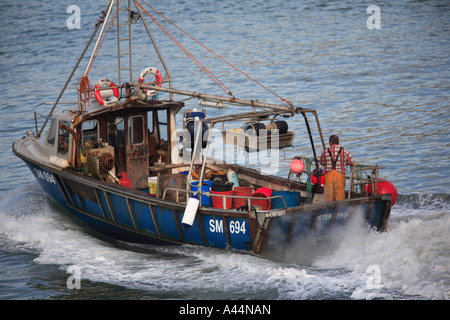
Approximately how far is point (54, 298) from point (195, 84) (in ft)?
59.6

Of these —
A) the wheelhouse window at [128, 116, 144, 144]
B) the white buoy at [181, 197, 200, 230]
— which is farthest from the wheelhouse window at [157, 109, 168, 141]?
the white buoy at [181, 197, 200, 230]

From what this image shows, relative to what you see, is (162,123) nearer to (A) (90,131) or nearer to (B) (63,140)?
(A) (90,131)

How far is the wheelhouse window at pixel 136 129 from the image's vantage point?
1459 centimetres

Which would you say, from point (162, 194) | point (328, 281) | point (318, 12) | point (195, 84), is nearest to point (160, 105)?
point (162, 194)

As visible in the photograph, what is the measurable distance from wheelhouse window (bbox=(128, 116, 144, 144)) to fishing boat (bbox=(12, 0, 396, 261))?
0.02 m

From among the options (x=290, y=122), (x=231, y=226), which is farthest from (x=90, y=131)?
(x=290, y=122)

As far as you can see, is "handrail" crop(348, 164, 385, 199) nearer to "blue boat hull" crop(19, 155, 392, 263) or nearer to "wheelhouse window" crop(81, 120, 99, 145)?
"blue boat hull" crop(19, 155, 392, 263)

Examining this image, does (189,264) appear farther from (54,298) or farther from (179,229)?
(54,298)

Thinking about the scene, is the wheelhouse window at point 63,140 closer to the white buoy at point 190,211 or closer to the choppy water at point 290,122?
the choppy water at point 290,122

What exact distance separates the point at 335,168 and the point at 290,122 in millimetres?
11532

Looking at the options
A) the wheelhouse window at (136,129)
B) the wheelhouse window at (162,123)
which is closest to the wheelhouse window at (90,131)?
the wheelhouse window at (136,129)

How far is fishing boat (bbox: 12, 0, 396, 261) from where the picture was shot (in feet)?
38.6

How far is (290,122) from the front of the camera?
24.0 meters

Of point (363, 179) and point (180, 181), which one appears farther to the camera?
point (180, 181)
